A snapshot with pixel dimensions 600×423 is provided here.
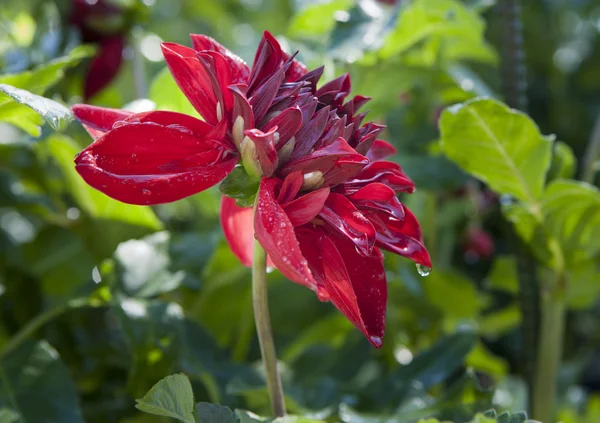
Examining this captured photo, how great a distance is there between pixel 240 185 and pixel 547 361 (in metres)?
0.39

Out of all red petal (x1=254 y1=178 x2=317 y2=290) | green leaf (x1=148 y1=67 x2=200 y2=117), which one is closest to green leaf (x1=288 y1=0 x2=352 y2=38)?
green leaf (x1=148 y1=67 x2=200 y2=117)

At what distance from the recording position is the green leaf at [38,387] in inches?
19.8

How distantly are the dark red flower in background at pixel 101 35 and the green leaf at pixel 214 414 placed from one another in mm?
485

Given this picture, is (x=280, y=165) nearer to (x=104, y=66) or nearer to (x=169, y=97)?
(x=169, y=97)

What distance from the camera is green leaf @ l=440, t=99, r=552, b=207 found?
510 millimetres

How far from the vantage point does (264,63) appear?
0.39 m

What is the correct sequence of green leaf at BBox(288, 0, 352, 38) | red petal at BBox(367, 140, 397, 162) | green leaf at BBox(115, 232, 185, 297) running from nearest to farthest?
red petal at BBox(367, 140, 397, 162) → green leaf at BBox(115, 232, 185, 297) → green leaf at BBox(288, 0, 352, 38)

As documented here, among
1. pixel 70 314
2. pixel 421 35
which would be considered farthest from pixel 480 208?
pixel 70 314

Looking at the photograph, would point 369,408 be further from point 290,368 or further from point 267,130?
point 267,130

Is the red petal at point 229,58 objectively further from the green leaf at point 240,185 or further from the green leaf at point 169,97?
the green leaf at point 169,97

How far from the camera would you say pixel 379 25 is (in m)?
0.62

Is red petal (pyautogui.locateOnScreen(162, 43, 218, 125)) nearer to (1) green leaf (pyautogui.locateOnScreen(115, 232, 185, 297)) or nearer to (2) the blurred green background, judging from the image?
(2) the blurred green background

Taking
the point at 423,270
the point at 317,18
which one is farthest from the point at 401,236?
the point at 317,18

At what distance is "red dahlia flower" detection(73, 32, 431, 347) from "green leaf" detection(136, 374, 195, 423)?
8 centimetres
